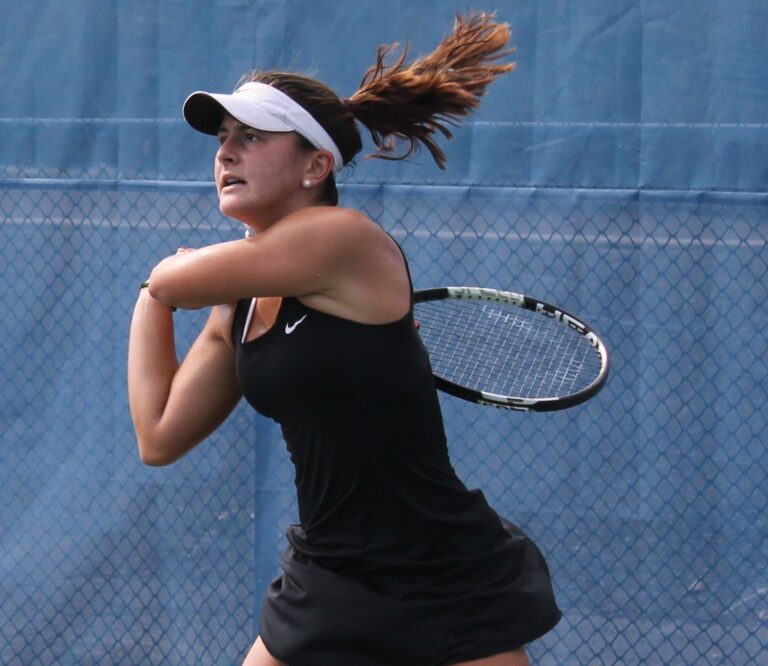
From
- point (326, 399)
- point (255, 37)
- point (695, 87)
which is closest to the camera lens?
point (326, 399)

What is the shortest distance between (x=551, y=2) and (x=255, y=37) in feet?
2.83

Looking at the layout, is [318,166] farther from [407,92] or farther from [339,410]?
[339,410]

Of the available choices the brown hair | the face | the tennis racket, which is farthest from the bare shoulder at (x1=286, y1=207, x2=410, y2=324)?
the tennis racket

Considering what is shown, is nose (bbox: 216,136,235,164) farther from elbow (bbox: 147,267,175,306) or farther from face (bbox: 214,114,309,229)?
elbow (bbox: 147,267,175,306)

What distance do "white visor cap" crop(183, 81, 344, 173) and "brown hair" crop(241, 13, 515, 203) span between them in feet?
0.09

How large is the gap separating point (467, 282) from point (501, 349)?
0.48m

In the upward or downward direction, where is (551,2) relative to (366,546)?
upward

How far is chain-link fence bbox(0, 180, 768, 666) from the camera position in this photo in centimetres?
360

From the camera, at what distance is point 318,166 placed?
2248mm

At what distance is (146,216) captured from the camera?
3973mm

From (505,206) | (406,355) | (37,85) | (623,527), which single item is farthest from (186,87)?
(406,355)

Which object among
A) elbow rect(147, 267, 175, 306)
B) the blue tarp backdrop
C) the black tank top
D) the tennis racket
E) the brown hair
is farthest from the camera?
the blue tarp backdrop

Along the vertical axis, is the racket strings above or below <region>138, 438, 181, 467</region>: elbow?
below

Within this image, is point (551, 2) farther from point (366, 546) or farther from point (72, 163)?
point (366, 546)
